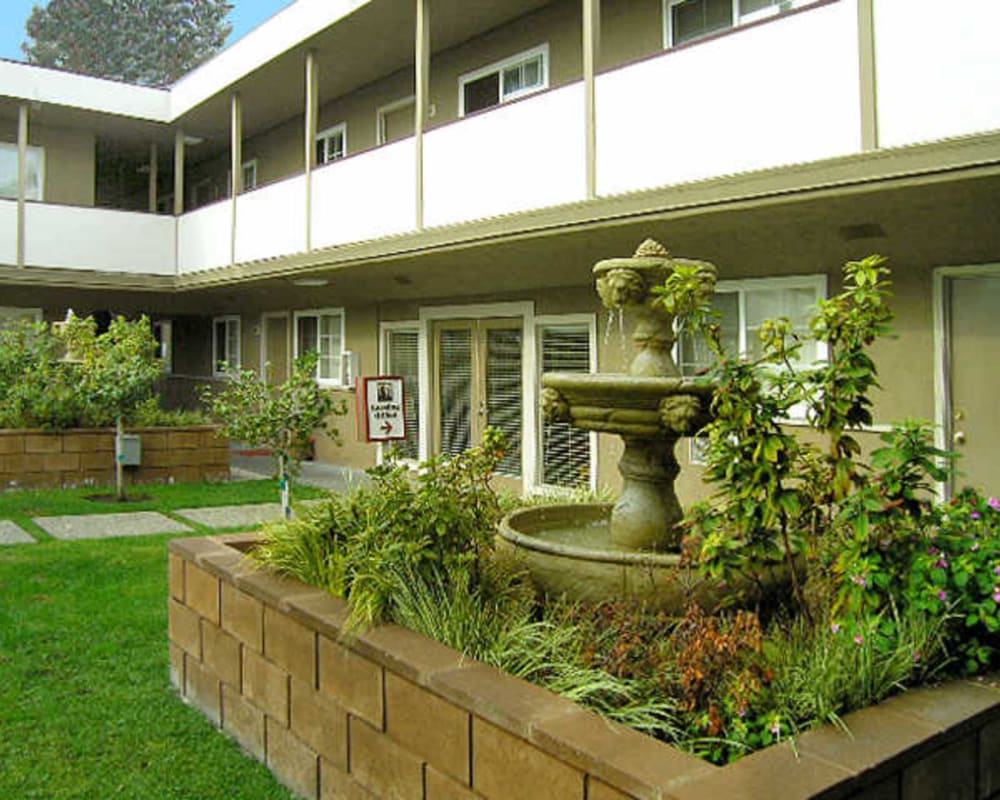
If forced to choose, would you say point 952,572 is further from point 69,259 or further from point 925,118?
point 69,259

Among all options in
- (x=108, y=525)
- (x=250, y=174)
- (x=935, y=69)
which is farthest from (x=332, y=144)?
(x=935, y=69)

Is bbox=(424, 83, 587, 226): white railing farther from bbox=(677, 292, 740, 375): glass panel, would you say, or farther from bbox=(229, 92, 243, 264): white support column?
bbox=(229, 92, 243, 264): white support column

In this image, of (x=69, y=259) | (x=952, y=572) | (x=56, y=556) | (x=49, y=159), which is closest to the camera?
(x=952, y=572)

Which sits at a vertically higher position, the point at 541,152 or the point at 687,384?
the point at 541,152

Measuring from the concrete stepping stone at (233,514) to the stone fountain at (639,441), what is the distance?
6.24 m

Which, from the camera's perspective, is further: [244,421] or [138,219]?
[138,219]

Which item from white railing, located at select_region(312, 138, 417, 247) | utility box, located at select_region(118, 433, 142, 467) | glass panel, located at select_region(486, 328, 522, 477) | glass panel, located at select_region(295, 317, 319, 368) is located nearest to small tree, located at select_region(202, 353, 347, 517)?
white railing, located at select_region(312, 138, 417, 247)

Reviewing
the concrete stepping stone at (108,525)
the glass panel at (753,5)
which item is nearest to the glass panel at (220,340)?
the concrete stepping stone at (108,525)

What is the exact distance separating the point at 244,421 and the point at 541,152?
3915 millimetres

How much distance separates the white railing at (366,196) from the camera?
36.2ft

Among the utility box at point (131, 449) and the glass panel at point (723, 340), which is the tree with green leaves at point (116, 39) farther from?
the glass panel at point (723, 340)

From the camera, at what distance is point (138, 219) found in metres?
16.5

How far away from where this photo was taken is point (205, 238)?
51.8 ft

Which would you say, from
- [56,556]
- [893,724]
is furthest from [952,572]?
[56,556]
